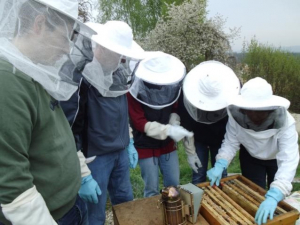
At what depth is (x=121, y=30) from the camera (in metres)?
2.06

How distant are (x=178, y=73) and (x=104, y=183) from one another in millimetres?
1166

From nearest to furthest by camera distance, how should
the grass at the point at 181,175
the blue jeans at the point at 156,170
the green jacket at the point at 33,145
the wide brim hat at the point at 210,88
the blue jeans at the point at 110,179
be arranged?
the green jacket at the point at 33,145
the blue jeans at the point at 110,179
the wide brim hat at the point at 210,88
the blue jeans at the point at 156,170
the grass at the point at 181,175

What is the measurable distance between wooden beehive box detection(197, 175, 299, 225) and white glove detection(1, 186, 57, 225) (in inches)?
42.2

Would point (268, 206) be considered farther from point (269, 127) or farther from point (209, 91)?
point (209, 91)

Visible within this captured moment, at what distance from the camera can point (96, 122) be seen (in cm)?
204

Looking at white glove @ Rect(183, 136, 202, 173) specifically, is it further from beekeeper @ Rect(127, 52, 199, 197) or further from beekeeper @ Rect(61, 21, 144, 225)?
beekeeper @ Rect(61, 21, 144, 225)

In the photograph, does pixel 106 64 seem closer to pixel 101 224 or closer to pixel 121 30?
pixel 121 30

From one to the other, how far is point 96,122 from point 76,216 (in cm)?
67

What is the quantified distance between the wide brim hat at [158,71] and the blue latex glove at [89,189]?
95 centimetres

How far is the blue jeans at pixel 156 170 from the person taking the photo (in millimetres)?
2646

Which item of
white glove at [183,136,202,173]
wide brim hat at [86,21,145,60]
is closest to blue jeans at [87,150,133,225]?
white glove at [183,136,202,173]

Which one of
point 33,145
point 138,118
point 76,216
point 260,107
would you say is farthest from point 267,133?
point 33,145

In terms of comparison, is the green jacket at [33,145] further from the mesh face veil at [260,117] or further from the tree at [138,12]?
the tree at [138,12]

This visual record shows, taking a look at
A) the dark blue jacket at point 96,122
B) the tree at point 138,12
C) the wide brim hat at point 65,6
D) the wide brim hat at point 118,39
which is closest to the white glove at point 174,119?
the dark blue jacket at point 96,122
